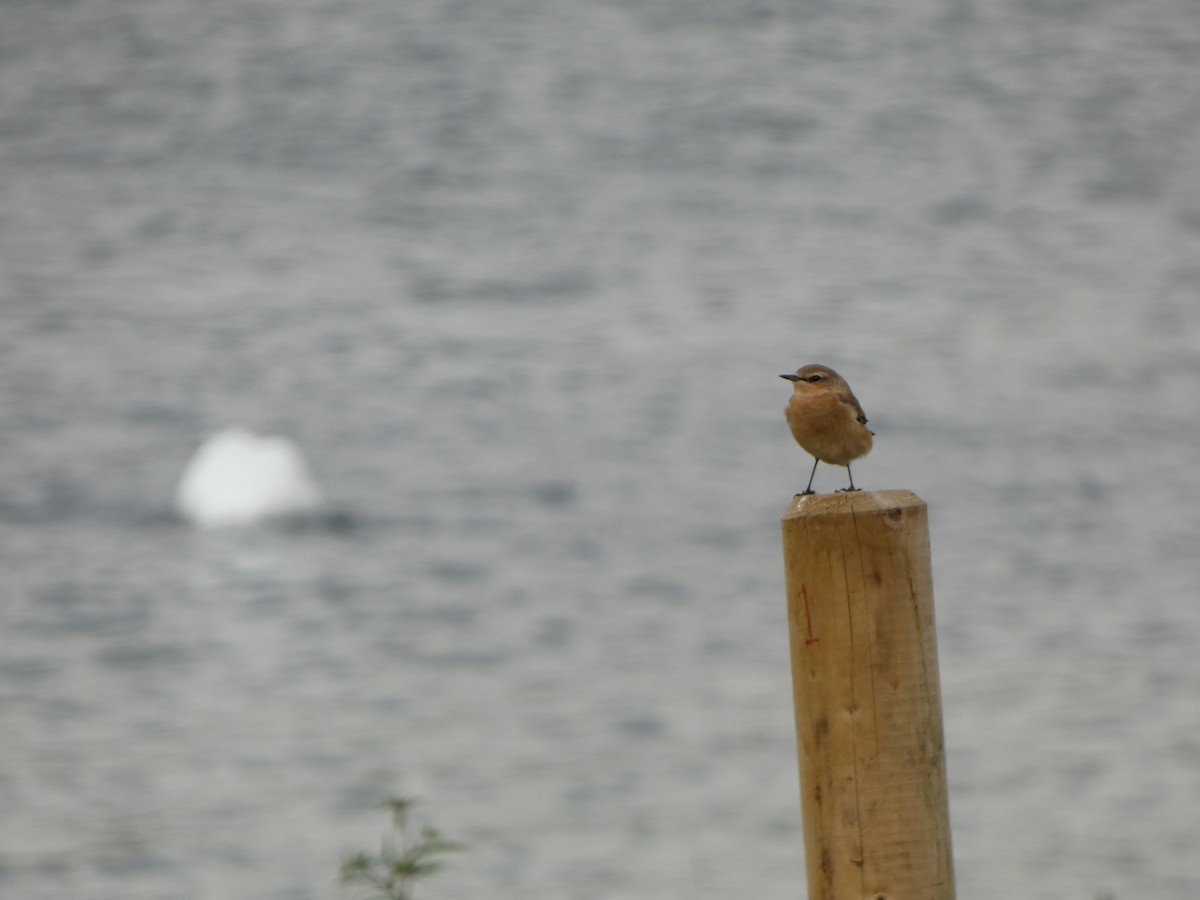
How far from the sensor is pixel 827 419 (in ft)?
12.8

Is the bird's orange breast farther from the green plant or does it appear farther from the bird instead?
the green plant

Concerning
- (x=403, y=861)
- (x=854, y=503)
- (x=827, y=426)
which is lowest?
(x=403, y=861)

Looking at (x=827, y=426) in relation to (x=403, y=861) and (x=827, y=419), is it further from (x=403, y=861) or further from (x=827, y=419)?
(x=403, y=861)

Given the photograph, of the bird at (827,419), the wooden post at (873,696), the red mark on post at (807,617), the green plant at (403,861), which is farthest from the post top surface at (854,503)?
the green plant at (403,861)

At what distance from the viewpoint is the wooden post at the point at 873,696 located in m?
2.87

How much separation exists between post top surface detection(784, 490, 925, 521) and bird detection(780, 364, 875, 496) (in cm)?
Result: 93

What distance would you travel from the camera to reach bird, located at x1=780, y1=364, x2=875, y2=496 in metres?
3.90

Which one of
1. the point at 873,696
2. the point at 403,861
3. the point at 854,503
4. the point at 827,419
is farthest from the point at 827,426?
the point at 403,861

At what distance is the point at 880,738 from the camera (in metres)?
2.87

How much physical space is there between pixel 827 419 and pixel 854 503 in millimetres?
1019

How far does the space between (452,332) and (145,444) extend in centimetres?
396

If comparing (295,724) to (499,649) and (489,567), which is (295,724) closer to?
(499,649)

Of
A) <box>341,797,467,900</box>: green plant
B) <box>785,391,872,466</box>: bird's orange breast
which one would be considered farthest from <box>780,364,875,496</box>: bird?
<box>341,797,467,900</box>: green plant

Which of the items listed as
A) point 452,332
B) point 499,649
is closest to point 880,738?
point 499,649
